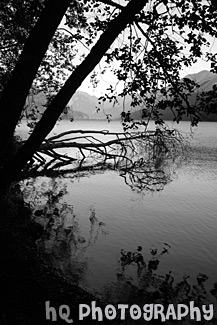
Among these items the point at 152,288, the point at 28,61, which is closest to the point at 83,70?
the point at 28,61

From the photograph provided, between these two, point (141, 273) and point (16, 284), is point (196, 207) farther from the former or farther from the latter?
point (16, 284)

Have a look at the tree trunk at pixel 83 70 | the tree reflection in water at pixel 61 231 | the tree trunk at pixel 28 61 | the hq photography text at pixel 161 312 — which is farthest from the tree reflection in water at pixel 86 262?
the tree trunk at pixel 28 61

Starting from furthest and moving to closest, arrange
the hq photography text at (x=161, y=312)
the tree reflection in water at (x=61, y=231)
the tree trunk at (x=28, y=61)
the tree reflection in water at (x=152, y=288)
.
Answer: the tree reflection in water at (x=61, y=231), the tree reflection in water at (x=152, y=288), the hq photography text at (x=161, y=312), the tree trunk at (x=28, y=61)

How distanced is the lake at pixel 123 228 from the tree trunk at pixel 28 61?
6947mm

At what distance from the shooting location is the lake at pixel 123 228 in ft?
35.3

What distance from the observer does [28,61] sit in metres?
4.70

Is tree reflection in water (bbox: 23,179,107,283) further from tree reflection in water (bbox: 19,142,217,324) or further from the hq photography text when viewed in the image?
the hq photography text

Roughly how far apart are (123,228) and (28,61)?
476 inches

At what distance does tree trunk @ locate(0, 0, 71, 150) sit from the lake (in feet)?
22.8

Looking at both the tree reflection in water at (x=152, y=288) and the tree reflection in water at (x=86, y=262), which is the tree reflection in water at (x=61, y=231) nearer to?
the tree reflection in water at (x=86, y=262)

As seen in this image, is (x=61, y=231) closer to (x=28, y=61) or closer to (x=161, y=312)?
(x=161, y=312)

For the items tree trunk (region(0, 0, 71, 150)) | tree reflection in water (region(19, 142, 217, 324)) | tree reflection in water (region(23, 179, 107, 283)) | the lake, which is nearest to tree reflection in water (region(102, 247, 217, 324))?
tree reflection in water (region(19, 142, 217, 324))

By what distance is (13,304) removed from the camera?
4.79 m

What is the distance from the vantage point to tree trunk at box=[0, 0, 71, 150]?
4.62m
